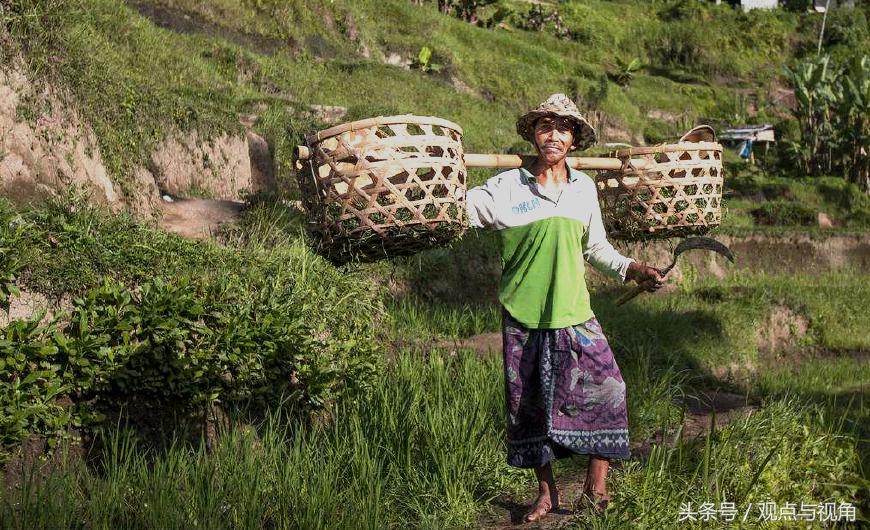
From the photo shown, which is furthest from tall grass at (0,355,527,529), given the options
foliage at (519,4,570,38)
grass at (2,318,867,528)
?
foliage at (519,4,570,38)

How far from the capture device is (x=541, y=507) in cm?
325

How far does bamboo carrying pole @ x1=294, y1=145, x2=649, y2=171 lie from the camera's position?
2834 millimetres

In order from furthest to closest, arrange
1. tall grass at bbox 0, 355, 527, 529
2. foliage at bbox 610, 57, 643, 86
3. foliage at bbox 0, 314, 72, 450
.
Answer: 1. foliage at bbox 610, 57, 643, 86
2. foliage at bbox 0, 314, 72, 450
3. tall grass at bbox 0, 355, 527, 529

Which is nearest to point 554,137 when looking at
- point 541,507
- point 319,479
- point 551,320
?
point 551,320

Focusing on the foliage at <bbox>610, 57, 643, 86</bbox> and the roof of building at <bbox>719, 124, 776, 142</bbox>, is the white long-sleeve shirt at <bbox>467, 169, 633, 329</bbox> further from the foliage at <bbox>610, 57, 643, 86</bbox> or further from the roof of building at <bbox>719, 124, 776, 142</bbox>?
the foliage at <bbox>610, 57, 643, 86</bbox>

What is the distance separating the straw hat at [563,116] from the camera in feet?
10.1

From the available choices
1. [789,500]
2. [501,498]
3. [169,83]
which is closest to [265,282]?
[501,498]

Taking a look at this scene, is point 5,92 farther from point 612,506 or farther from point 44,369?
point 612,506

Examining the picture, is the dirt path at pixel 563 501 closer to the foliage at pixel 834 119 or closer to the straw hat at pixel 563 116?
the straw hat at pixel 563 116

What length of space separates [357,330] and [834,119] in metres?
18.9

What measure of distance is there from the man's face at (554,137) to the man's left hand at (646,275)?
0.45 meters

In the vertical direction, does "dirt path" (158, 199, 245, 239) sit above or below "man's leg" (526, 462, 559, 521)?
above

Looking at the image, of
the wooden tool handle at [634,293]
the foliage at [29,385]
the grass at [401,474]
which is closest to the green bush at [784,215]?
the grass at [401,474]

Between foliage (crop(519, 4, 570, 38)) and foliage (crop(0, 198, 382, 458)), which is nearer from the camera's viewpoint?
foliage (crop(0, 198, 382, 458))
